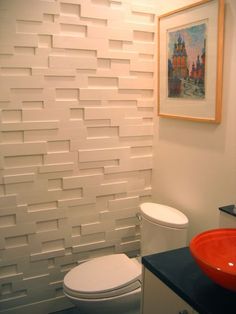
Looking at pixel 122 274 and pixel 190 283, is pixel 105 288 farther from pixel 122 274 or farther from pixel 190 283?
pixel 190 283

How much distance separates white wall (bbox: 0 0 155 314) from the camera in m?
2.16

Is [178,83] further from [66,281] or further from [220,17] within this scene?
[66,281]

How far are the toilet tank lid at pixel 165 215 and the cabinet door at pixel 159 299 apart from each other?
649mm

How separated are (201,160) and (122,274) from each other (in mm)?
844

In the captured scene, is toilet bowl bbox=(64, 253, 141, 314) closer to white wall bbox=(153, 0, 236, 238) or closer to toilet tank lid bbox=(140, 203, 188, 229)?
toilet tank lid bbox=(140, 203, 188, 229)

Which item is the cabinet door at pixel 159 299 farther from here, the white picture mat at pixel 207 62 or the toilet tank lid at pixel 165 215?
the white picture mat at pixel 207 62

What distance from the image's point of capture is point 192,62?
6.86 feet

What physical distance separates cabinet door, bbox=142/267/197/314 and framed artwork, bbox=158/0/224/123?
3.14 ft

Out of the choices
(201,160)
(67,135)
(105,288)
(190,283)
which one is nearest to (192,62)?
(201,160)

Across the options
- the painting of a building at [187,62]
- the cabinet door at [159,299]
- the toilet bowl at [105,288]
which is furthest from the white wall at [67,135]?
the cabinet door at [159,299]

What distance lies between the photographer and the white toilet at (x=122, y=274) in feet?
6.45

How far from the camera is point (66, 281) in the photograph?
2.06 metres

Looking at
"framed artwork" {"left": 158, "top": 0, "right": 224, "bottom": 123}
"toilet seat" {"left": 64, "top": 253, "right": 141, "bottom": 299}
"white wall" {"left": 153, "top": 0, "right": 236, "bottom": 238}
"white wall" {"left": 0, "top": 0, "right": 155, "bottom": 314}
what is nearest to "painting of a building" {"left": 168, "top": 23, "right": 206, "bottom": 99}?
"framed artwork" {"left": 158, "top": 0, "right": 224, "bottom": 123}

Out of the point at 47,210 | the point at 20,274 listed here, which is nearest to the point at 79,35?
the point at 47,210
